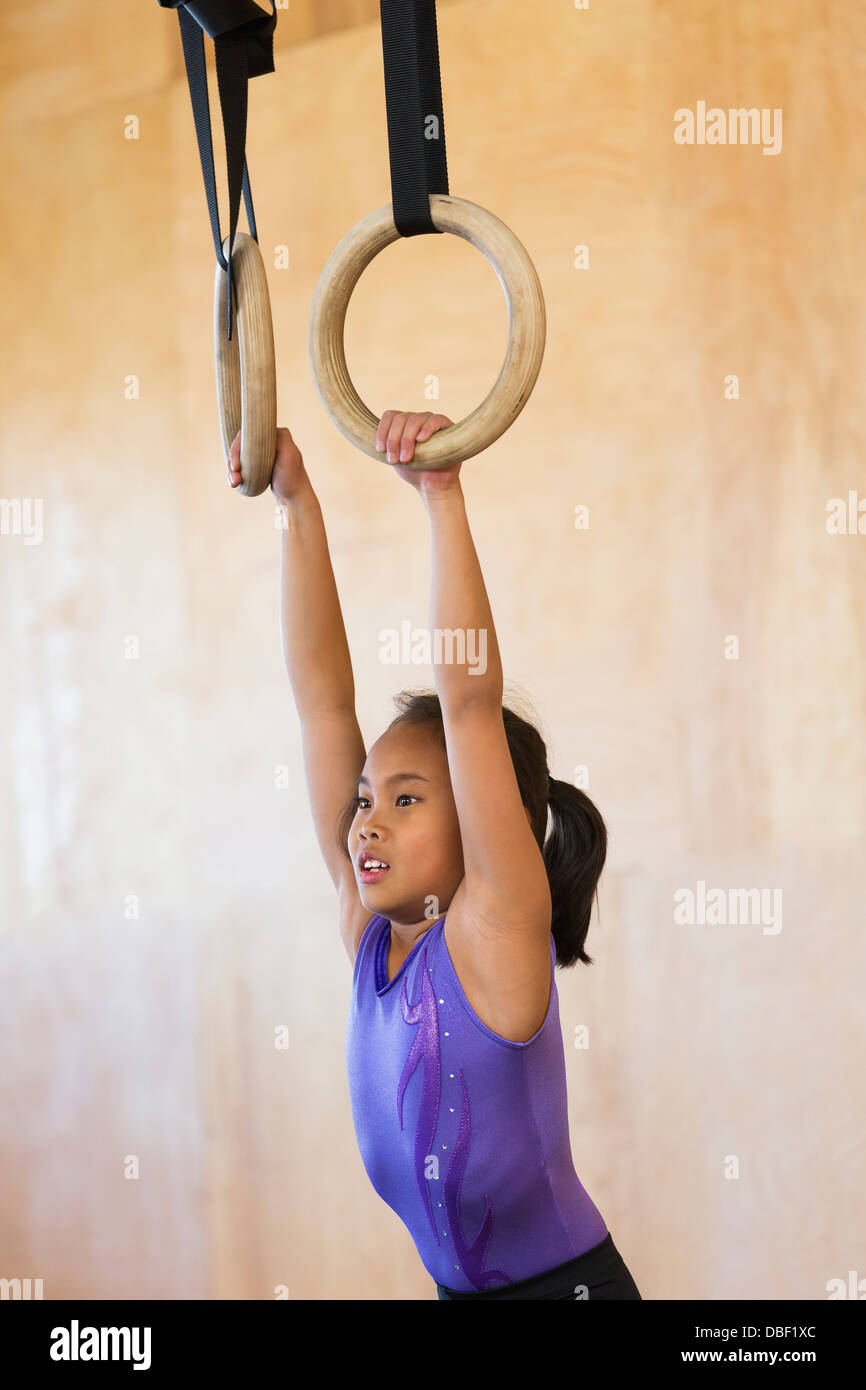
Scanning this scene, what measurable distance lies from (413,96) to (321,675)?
1.94ft

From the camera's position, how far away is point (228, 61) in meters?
0.91

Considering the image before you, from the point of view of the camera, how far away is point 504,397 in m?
0.88

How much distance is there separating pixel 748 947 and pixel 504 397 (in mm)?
1450

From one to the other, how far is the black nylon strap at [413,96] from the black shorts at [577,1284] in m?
0.90

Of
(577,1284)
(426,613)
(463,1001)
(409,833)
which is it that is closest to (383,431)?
(409,833)

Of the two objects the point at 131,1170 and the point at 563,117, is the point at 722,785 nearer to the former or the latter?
the point at 563,117

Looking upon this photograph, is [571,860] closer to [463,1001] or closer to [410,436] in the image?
[463,1001]

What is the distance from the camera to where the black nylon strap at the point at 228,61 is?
0.90 metres

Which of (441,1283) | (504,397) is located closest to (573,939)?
(441,1283)

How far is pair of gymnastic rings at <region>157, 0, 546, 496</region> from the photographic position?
0.85 meters

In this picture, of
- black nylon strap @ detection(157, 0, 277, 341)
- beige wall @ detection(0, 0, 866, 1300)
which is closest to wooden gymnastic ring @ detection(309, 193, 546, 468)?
black nylon strap @ detection(157, 0, 277, 341)

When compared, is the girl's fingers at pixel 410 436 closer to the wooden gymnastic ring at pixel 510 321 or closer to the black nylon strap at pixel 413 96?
the wooden gymnastic ring at pixel 510 321

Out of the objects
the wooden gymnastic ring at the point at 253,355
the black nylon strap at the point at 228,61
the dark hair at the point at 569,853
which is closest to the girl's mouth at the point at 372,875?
the dark hair at the point at 569,853

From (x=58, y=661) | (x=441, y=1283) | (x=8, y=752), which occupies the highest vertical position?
(x=58, y=661)
